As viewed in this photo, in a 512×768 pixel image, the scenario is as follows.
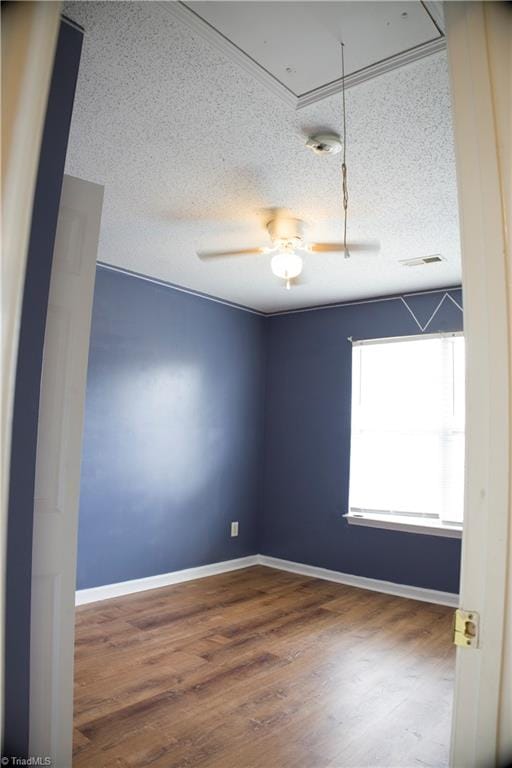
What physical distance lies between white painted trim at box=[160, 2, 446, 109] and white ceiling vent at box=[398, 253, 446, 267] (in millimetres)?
1905

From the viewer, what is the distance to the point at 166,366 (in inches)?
172

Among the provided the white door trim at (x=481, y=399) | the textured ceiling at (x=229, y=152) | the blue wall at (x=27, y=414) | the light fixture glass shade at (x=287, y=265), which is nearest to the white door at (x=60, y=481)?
the blue wall at (x=27, y=414)

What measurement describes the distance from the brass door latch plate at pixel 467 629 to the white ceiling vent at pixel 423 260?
3.11 metres

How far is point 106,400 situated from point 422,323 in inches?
103

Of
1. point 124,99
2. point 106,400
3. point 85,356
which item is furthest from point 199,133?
point 106,400

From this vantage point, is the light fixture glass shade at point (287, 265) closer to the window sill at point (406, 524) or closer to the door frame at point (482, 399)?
the door frame at point (482, 399)

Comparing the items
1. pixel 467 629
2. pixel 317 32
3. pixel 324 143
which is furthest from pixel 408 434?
pixel 467 629

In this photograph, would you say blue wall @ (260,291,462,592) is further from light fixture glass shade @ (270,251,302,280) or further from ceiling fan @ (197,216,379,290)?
light fixture glass shade @ (270,251,302,280)

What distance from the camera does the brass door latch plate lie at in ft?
2.51

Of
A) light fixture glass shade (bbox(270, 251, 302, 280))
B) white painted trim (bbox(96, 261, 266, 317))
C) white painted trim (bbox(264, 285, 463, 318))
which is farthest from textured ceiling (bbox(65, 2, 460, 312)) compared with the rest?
white painted trim (bbox(264, 285, 463, 318))

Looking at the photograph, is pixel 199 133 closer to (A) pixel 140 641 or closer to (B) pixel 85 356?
(B) pixel 85 356

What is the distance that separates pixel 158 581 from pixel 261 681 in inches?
69.4

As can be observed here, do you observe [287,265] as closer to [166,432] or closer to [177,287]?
[177,287]

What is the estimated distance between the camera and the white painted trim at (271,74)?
152cm
